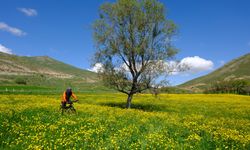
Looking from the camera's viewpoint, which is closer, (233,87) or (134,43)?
(134,43)

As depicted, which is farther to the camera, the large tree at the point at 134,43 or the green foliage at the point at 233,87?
the green foliage at the point at 233,87

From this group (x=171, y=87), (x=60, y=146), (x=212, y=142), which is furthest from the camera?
(x=171, y=87)

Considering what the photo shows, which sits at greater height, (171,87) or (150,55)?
(150,55)

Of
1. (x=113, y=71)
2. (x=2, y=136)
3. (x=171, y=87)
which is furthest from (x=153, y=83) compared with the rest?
(x=2, y=136)

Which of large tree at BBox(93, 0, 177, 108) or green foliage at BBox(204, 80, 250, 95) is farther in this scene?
green foliage at BBox(204, 80, 250, 95)

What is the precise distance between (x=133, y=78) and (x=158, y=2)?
9.76 metres

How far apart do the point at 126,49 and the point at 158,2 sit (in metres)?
7.00

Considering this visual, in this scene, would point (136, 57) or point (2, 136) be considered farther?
point (136, 57)

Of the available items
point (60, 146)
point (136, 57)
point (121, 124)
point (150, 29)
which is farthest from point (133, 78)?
point (60, 146)

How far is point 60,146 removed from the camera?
12.4 meters

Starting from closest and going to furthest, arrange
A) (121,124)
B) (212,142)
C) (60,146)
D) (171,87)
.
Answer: (60,146) → (212,142) → (121,124) → (171,87)

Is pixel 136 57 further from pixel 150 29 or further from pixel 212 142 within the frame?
pixel 212 142

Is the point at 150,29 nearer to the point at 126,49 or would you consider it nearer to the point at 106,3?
the point at 126,49

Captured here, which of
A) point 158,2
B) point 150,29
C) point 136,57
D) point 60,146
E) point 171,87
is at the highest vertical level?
point 158,2
